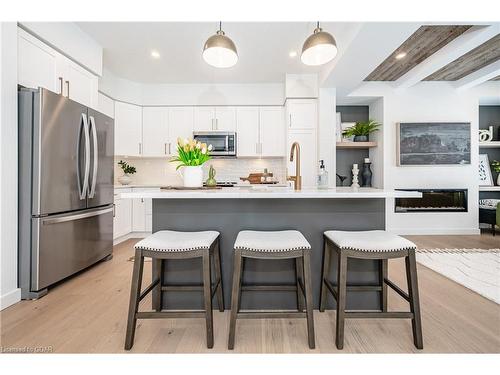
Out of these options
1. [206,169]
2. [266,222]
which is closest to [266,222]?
[266,222]

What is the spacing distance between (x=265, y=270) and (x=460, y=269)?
7.89 feet

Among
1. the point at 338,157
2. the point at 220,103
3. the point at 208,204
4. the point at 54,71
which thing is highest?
the point at 220,103

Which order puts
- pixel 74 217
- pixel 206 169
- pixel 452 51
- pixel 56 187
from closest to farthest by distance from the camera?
pixel 56 187
pixel 74 217
pixel 452 51
pixel 206 169

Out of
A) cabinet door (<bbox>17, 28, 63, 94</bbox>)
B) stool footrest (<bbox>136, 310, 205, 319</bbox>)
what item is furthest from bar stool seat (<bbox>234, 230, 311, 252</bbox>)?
cabinet door (<bbox>17, 28, 63, 94</bbox>)

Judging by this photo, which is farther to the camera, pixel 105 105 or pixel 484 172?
pixel 484 172

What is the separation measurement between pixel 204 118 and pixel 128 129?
A: 130 centimetres

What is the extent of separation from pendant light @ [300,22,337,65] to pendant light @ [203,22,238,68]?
0.53m

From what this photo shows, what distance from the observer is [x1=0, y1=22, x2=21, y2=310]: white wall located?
2.07 metres

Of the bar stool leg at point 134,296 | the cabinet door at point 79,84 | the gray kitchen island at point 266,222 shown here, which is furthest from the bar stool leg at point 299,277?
the cabinet door at point 79,84

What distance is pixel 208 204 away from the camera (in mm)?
2016

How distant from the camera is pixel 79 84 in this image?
3.08 meters

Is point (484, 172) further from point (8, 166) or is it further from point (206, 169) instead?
point (8, 166)
